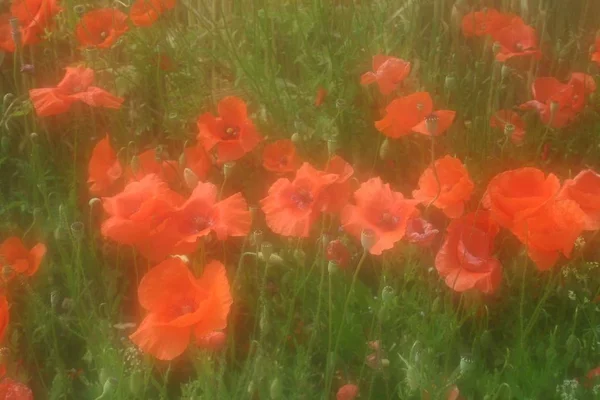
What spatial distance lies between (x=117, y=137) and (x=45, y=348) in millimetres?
810

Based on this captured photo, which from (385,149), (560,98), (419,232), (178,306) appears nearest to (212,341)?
(178,306)

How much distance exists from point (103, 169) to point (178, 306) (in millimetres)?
635

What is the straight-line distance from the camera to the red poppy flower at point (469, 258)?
1.86m

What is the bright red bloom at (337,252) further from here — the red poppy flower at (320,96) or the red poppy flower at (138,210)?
the red poppy flower at (320,96)

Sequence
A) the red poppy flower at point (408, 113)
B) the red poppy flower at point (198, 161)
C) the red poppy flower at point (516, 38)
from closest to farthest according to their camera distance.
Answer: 1. the red poppy flower at point (408, 113)
2. the red poppy flower at point (198, 161)
3. the red poppy flower at point (516, 38)

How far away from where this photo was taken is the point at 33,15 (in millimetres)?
2609

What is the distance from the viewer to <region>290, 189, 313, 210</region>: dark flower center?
1973mm

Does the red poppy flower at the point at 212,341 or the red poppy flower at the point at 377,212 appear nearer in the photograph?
the red poppy flower at the point at 212,341

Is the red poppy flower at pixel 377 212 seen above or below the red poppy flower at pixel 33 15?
below

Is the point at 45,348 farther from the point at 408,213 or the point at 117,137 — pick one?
the point at 408,213

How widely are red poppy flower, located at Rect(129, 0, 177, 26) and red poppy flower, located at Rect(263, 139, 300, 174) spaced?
1.88 ft

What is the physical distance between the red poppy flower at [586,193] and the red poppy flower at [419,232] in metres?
0.30

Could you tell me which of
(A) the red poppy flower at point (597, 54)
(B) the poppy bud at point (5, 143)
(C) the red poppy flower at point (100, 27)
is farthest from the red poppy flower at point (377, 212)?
(B) the poppy bud at point (5, 143)

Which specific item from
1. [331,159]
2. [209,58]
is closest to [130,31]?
[209,58]
